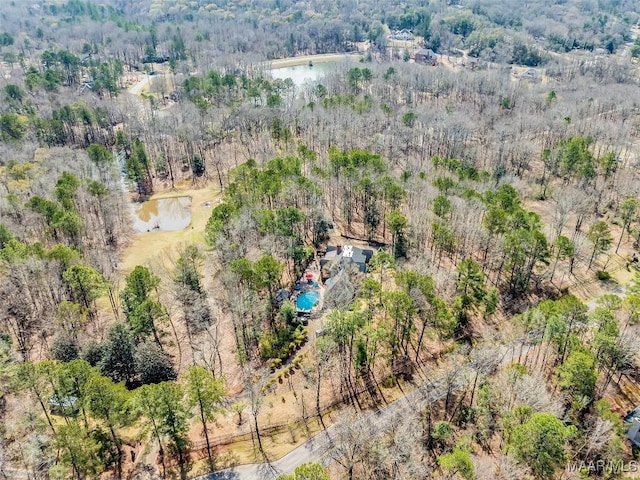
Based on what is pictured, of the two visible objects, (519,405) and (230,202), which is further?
(230,202)

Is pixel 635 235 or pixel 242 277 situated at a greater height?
pixel 242 277

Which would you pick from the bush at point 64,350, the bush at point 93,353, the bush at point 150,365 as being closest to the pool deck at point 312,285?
the bush at point 150,365

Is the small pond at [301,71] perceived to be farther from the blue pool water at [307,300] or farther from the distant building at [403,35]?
the blue pool water at [307,300]

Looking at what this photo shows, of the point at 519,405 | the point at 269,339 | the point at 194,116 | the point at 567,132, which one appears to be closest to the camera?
the point at 519,405

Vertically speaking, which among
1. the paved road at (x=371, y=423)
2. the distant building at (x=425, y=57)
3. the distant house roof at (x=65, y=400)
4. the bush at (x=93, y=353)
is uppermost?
the distant building at (x=425, y=57)

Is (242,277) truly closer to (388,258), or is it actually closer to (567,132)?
(388,258)

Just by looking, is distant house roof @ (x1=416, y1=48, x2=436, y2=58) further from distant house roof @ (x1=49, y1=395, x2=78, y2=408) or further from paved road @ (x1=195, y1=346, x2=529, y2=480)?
distant house roof @ (x1=49, y1=395, x2=78, y2=408)

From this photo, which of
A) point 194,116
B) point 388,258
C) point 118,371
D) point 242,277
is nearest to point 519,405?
point 388,258
